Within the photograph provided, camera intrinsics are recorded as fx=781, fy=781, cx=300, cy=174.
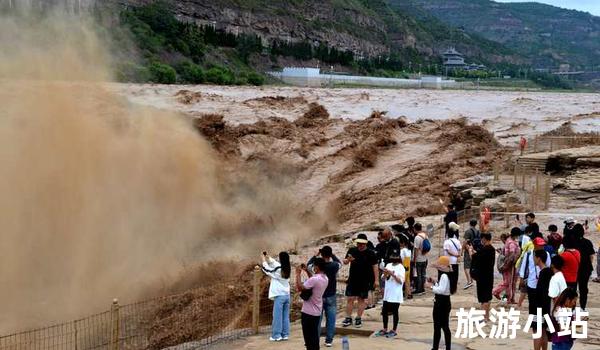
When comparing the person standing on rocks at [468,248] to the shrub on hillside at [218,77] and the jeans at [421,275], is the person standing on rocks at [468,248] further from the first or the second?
the shrub on hillside at [218,77]

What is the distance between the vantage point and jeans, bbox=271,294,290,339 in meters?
10.5

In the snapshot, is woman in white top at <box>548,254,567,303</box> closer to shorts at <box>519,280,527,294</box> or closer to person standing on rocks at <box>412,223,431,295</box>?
shorts at <box>519,280,527,294</box>

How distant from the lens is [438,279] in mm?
9734

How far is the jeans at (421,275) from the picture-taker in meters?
13.0

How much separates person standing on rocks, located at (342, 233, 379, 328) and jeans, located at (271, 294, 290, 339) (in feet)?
3.11

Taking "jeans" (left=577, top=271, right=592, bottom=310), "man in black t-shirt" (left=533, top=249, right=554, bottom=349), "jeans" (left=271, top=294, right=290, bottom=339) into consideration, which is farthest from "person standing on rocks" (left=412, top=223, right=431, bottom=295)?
"man in black t-shirt" (left=533, top=249, right=554, bottom=349)

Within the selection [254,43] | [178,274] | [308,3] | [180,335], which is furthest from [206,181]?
[308,3]

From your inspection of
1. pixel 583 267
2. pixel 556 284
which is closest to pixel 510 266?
pixel 583 267

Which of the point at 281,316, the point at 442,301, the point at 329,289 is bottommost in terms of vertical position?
the point at 281,316

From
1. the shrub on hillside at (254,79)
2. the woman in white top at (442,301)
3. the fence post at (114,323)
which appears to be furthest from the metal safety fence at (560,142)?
the shrub on hillside at (254,79)

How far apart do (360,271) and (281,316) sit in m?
1.26

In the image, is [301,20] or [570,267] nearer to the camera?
[570,267]

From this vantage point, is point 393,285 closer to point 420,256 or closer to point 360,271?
point 360,271

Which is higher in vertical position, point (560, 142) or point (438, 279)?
point (560, 142)
